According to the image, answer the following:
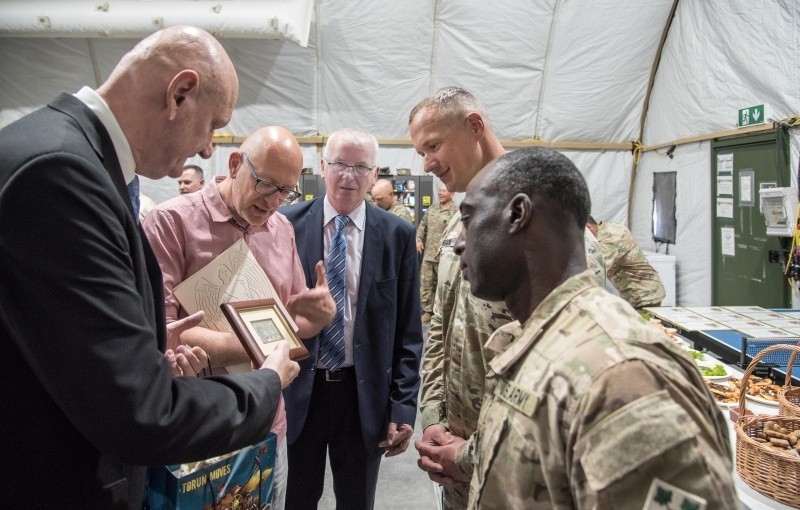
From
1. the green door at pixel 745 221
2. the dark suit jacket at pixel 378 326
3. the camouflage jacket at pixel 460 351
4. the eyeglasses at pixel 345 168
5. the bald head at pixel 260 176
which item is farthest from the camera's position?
the green door at pixel 745 221

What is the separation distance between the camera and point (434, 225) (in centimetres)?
714

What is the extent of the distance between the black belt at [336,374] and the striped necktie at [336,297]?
25 millimetres

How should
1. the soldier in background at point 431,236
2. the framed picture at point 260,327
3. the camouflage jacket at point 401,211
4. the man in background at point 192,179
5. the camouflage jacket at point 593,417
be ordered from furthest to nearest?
the camouflage jacket at point 401,211, the soldier in background at point 431,236, the man in background at point 192,179, the framed picture at point 260,327, the camouflage jacket at point 593,417

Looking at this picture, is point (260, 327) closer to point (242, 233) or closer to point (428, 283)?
point (242, 233)

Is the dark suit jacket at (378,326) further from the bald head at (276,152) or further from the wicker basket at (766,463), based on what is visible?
the wicker basket at (766,463)

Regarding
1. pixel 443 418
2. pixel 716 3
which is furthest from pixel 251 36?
pixel 443 418

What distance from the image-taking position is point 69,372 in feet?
2.81

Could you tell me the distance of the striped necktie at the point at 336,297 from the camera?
2.21 metres

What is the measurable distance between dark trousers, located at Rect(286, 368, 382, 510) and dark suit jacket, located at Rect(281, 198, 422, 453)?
2.4 inches

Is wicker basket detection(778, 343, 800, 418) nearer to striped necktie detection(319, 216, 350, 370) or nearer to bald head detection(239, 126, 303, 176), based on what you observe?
striped necktie detection(319, 216, 350, 370)

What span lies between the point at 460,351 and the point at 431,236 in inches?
211

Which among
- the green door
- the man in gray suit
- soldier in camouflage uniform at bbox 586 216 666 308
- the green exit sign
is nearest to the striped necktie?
the man in gray suit

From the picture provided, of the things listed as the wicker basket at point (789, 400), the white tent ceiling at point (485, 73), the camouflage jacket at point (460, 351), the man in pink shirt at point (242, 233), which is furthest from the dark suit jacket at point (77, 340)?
the white tent ceiling at point (485, 73)

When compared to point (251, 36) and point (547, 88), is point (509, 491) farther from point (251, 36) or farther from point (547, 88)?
point (547, 88)
